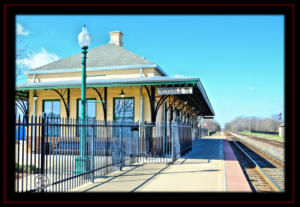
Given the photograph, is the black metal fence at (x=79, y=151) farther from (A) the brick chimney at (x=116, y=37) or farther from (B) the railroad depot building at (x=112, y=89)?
(A) the brick chimney at (x=116, y=37)

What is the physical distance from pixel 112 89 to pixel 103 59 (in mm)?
6738

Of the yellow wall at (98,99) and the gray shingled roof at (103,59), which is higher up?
the gray shingled roof at (103,59)

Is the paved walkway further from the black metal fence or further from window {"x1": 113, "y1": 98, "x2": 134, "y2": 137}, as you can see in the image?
window {"x1": 113, "y1": 98, "x2": 134, "y2": 137}

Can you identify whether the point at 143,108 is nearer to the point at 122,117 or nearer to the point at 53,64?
the point at 122,117

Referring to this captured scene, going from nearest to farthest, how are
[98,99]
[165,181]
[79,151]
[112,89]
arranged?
[165,181] < [79,151] < [112,89] < [98,99]

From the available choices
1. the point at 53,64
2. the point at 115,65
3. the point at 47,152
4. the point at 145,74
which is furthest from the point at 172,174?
the point at 53,64

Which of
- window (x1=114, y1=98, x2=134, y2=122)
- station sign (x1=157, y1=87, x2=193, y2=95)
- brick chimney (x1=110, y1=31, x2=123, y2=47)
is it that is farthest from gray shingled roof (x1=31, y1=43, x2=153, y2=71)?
station sign (x1=157, y1=87, x2=193, y2=95)

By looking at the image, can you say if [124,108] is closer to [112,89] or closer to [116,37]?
[112,89]

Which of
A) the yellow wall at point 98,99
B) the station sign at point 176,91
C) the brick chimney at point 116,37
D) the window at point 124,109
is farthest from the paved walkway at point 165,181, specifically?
the brick chimney at point 116,37

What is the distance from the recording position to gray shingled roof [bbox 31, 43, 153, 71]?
21.6 meters

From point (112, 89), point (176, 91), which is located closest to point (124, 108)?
point (112, 89)

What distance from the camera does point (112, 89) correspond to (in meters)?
17.0

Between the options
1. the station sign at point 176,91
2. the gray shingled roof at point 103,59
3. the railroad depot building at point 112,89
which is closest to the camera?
the station sign at point 176,91

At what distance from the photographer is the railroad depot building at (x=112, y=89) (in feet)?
49.7
